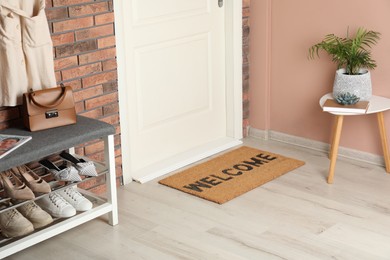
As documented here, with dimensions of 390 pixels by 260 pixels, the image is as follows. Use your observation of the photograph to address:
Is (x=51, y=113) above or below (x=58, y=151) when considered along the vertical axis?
above

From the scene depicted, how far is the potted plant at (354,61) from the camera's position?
3.71 metres

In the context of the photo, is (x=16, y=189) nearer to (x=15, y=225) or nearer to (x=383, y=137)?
(x=15, y=225)

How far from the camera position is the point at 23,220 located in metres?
2.90

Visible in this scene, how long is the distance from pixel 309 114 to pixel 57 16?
169 cm

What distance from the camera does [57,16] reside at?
10.5 feet

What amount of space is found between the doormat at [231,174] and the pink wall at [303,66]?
304 millimetres

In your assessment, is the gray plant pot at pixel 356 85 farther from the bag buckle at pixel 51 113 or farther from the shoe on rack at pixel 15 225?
the shoe on rack at pixel 15 225

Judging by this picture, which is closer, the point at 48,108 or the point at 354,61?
the point at 48,108

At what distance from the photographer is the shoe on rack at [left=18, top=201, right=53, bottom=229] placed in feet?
9.68

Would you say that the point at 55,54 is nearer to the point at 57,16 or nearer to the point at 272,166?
the point at 57,16

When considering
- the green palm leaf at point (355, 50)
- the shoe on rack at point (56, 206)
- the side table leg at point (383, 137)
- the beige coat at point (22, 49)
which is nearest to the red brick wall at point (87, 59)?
the beige coat at point (22, 49)

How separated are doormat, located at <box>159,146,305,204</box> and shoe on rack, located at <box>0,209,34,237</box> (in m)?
0.98

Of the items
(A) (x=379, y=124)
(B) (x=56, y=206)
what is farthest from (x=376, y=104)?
(B) (x=56, y=206)

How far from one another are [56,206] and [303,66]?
1.78 m
